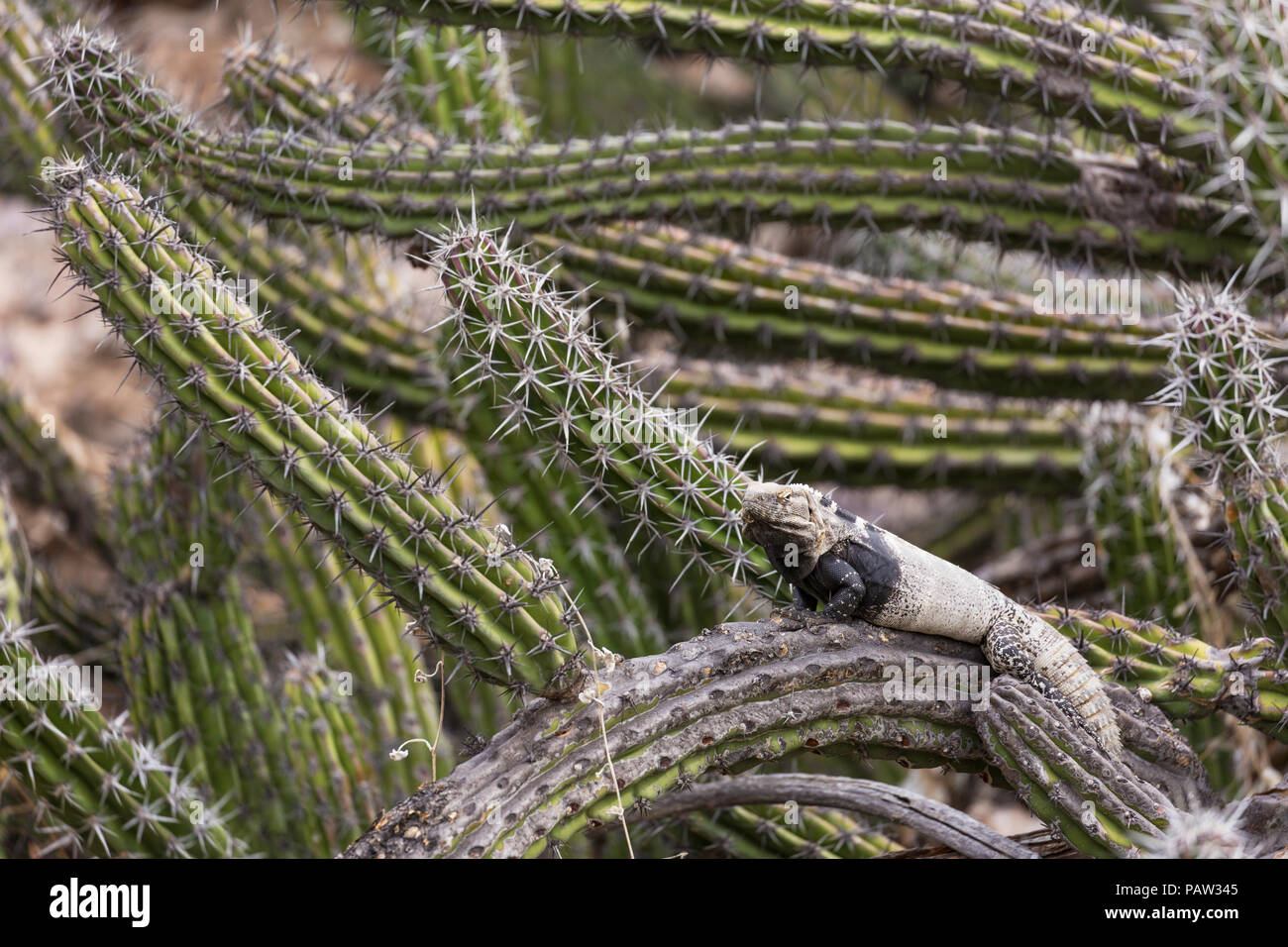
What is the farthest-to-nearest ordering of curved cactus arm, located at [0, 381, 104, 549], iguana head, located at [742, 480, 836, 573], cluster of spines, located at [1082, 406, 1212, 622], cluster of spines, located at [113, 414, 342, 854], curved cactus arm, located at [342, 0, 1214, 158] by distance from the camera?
1. curved cactus arm, located at [0, 381, 104, 549]
2. cluster of spines, located at [1082, 406, 1212, 622]
3. cluster of spines, located at [113, 414, 342, 854]
4. curved cactus arm, located at [342, 0, 1214, 158]
5. iguana head, located at [742, 480, 836, 573]

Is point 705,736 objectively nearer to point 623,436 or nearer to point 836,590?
point 836,590

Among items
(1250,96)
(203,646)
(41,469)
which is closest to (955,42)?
(1250,96)

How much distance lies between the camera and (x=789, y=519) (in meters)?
2.79

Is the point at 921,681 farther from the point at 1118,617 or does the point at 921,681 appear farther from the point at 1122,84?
the point at 1122,84

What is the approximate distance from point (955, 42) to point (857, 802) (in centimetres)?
243

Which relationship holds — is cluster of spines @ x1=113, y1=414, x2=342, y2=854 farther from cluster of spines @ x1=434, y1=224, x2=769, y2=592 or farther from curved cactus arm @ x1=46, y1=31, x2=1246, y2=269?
cluster of spines @ x1=434, y1=224, x2=769, y2=592

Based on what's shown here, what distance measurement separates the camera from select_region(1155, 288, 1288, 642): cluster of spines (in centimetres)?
321

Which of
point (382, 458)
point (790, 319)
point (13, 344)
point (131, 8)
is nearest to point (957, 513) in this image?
point (790, 319)

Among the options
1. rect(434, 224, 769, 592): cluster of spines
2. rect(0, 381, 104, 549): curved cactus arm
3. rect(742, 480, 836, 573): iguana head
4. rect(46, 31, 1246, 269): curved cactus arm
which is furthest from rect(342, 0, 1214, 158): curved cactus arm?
rect(0, 381, 104, 549): curved cactus arm

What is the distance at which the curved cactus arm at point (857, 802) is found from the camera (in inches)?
123

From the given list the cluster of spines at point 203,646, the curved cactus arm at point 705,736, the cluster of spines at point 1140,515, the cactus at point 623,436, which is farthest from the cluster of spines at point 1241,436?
the cluster of spines at point 203,646

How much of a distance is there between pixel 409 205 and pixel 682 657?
1.93 meters

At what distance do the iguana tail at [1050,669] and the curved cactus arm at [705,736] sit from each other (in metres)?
0.10

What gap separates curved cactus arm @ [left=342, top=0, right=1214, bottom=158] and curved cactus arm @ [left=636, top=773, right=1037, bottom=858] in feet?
7.35
